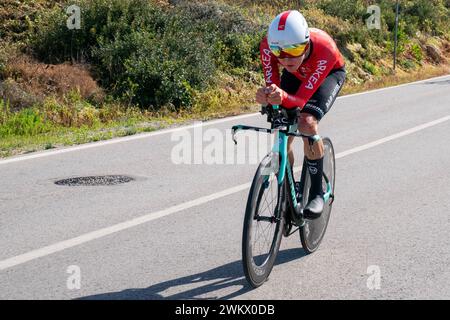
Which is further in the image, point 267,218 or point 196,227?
point 196,227

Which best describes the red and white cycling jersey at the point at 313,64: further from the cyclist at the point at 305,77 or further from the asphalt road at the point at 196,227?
the asphalt road at the point at 196,227

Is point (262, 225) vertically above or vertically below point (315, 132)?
below

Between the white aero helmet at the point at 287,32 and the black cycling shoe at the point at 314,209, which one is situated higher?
the white aero helmet at the point at 287,32

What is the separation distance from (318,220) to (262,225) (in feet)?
3.86

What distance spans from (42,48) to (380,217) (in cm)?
1020

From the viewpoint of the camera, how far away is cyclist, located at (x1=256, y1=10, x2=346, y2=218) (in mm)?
4992

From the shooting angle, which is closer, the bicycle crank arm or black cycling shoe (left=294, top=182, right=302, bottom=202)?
the bicycle crank arm

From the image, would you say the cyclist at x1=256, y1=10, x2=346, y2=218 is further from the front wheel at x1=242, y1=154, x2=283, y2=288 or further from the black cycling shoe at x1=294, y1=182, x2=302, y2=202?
the front wheel at x1=242, y1=154, x2=283, y2=288

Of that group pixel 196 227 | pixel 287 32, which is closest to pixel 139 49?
pixel 196 227

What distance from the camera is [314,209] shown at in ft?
18.2

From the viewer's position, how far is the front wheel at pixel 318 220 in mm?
5906

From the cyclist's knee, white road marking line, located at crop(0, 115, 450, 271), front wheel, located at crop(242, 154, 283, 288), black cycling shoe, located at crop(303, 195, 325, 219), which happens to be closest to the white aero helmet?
the cyclist's knee

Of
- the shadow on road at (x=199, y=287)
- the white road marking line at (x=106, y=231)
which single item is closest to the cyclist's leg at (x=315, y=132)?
the shadow on road at (x=199, y=287)

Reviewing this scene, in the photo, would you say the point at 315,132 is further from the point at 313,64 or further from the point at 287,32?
the point at 287,32
